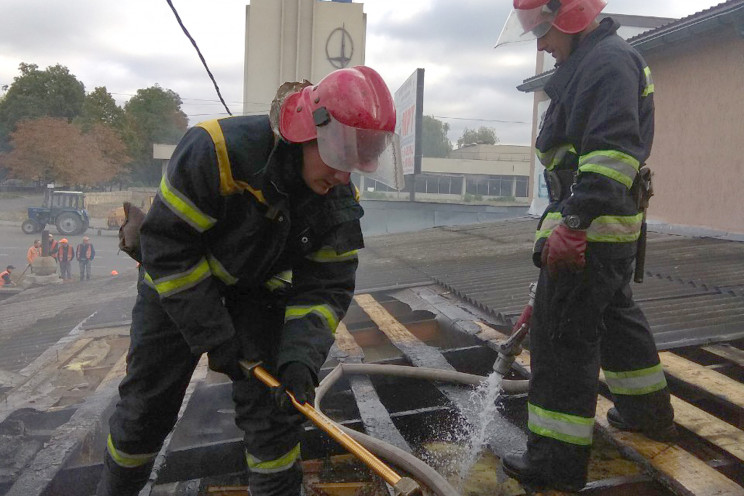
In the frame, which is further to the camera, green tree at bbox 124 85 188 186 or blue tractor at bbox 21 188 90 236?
green tree at bbox 124 85 188 186

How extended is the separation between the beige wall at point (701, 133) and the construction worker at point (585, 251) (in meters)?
→ 6.45

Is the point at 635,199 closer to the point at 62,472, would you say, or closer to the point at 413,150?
the point at 62,472

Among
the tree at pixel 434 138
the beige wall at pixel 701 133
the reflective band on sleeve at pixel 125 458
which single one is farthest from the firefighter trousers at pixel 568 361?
the tree at pixel 434 138

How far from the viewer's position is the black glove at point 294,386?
1942mm

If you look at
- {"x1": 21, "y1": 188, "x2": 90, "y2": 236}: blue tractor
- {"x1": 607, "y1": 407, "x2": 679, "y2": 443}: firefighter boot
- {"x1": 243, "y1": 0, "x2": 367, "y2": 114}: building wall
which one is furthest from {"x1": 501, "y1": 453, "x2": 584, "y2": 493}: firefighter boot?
{"x1": 21, "y1": 188, "x2": 90, "y2": 236}: blue tractor

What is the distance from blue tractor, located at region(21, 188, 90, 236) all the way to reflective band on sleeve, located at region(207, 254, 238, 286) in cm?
2450

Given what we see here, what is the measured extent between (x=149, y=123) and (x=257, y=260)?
1225 inches

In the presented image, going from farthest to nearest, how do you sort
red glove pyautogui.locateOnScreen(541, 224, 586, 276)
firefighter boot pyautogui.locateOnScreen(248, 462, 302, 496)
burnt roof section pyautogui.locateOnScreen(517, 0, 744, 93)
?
burnt roof section pyautogui.locateOnScreen(517, 0, 744, 93)
firefighter boot pyautogui.locateOnScreen(248, 462, 302, 496)
red glove pyautogui.locateOnScreen(541, 224, 586, 276)

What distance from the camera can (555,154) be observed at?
225 cm

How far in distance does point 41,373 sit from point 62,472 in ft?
7.84

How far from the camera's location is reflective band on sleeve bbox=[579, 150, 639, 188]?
1924mm

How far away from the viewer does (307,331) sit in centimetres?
207

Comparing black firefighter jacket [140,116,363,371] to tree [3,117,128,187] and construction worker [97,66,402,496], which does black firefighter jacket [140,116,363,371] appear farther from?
tree [3,117,128,187]

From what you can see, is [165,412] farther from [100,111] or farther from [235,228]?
[100,111]
